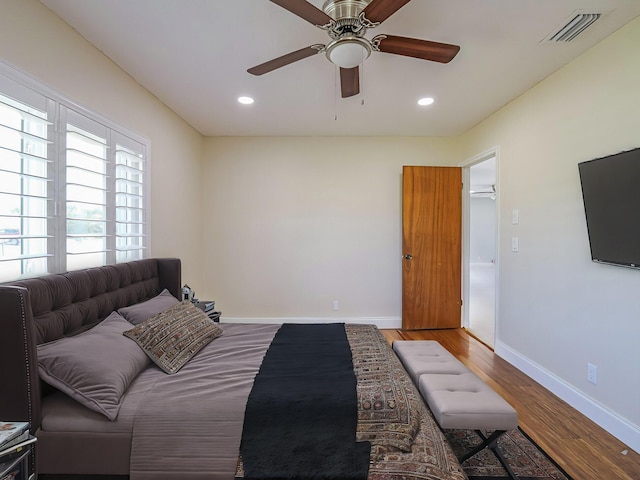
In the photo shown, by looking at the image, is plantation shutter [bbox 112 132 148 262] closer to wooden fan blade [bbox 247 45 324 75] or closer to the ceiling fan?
wooden fan blade [bbox 247 45 324 75]

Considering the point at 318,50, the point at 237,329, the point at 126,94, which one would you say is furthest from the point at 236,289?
the point at 318,50

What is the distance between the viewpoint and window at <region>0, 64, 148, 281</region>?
5.45ft

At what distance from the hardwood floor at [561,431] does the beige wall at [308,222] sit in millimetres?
1631

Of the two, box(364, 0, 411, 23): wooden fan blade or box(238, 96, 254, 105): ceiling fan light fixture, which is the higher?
box(238, 96, 254, 105): ceiling fan light fixture

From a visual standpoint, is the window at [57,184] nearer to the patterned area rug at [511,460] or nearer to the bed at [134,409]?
the bed at [134,409]

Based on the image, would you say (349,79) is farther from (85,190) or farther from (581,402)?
(581,402)

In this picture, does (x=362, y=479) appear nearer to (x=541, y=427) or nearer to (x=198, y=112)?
(x=541, y=427)

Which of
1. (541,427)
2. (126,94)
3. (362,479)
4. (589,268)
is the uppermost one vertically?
(126,94)

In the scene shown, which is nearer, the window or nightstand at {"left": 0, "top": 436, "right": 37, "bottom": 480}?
nightstand at {"left": 0, "top": 436, "right": 37, "bottom": 480}

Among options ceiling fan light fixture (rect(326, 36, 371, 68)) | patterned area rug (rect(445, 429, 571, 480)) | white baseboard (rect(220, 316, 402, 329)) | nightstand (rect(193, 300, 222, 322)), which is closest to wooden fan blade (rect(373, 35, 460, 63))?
ceiling fan light fixture (rect(326, 36, 371, 68))

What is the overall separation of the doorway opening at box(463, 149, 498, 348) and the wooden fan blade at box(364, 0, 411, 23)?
2.58 metres

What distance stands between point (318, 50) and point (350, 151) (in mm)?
2606

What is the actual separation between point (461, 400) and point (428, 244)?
2780 mm

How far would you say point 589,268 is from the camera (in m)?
2.32
